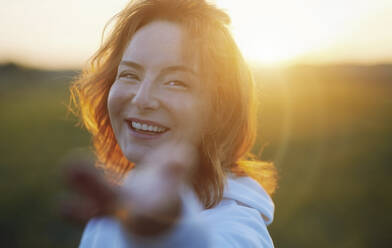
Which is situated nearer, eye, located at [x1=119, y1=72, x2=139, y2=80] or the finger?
the finger

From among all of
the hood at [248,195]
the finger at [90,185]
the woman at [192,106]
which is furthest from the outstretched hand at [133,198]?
the hood at [248,195]

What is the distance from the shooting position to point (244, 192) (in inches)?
56.3

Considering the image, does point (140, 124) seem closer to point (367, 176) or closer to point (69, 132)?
point (367, 176)

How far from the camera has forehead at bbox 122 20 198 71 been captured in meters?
1.28

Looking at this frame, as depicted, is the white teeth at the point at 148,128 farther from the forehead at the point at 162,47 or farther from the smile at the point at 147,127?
the forehead at the point at 162,47

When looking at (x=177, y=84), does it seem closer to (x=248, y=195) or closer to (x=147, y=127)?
(x=147, y=127)

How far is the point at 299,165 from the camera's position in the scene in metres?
6.44

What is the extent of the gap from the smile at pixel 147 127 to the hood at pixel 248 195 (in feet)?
1.37

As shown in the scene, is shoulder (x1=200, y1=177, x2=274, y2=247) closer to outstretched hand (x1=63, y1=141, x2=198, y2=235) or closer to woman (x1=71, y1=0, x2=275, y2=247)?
woman (x1=71, y1=0, x2=275, y2=247)

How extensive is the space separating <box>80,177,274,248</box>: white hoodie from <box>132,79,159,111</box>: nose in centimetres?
42

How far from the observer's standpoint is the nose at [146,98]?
1.28 metres

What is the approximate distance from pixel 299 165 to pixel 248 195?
543 cm

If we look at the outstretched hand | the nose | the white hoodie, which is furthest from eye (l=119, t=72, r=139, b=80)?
the outstretched hand

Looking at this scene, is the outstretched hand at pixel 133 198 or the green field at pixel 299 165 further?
the green field at pixel 299 165
